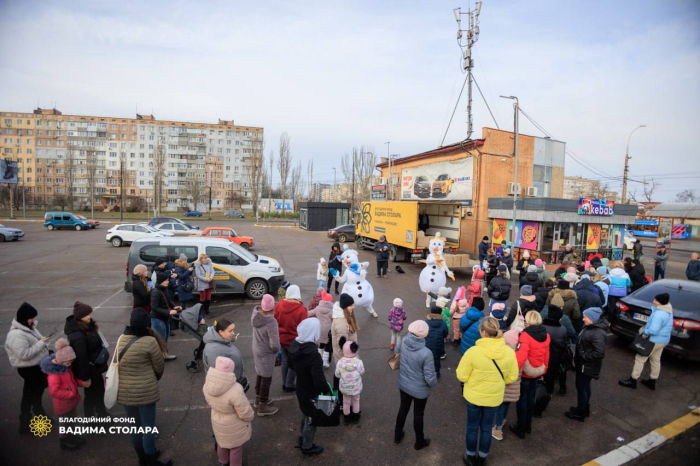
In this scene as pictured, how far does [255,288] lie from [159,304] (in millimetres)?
4469

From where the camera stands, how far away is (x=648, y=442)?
15.0ft

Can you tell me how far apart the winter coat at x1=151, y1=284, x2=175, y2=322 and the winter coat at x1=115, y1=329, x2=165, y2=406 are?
2576 mm

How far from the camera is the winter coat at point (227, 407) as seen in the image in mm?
3371

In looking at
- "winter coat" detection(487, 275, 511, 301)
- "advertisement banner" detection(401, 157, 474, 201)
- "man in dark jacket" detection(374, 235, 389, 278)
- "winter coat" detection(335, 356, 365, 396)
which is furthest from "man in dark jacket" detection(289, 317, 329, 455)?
"advertisement banner" detection(401, 157, 474, 201)

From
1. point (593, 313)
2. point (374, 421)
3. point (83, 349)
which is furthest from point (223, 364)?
point (593, 313)

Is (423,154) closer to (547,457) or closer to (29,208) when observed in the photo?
(547,457)

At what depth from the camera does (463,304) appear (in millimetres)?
7297

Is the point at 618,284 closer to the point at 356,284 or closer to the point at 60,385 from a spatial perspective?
the point at 356,284

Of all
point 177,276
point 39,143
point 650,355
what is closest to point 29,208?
point 39,143

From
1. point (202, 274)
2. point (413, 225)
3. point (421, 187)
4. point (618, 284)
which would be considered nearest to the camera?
point (202, 274)

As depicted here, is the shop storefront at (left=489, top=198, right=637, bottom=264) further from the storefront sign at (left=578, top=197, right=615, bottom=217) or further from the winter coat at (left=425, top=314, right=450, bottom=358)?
the winter coat at (left=425, top=314, right=450, bottom=358)

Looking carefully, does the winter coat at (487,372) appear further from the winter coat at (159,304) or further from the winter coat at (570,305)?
the winter coat at (159,304)

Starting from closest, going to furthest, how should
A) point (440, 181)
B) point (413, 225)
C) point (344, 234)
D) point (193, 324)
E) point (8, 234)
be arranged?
point (193, 324) < point (413, 225) < point (8, 234) < point (440, 181) < point (344, 234)

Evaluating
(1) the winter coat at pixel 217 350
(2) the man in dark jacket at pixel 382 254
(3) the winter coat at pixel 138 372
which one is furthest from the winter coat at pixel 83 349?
(2) the man in dark jacket at pixel 382 254
